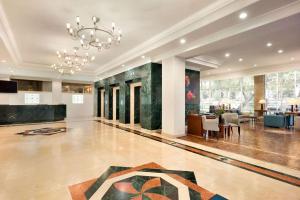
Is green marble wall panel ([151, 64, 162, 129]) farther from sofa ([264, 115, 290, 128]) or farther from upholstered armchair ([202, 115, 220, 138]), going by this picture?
sofa ([264, 115, 290, 128])

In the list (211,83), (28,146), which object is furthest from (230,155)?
(211,83)

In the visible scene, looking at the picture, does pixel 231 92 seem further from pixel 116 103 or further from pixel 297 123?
pixel 116 103

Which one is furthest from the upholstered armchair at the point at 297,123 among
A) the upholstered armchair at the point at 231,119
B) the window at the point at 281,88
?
the upholstered armchair at the point at 231,119

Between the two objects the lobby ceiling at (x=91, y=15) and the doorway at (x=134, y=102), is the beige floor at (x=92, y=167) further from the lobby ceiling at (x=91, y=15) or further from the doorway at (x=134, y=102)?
the doorway at (x=134, y=102)

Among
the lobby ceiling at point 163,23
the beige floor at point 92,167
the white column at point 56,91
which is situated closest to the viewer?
the beige floor at point 92,167

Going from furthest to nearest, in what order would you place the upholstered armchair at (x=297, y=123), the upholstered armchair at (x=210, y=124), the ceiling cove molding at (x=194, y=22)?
the upholstered armchair at (x=297, y=123) → the upholstered armchair at (x=210, y=124) → the ceiling cove molding at (x=194, y=22)

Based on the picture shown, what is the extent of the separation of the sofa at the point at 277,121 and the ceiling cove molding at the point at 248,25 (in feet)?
21.0

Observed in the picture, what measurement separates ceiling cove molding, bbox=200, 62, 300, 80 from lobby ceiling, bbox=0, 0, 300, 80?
2946mm

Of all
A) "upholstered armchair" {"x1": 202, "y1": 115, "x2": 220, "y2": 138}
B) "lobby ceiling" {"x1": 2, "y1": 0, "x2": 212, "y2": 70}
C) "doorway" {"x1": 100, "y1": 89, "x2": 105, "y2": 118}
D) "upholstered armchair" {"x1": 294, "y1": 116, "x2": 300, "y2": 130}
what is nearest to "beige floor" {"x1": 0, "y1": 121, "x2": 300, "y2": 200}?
"upholstered armchair" {"x1": 202, "y1": 115, "x2": 220, "y2": 138}

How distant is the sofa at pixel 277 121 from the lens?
8.25 meters

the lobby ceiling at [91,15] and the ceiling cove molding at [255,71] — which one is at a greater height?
the lobby ceiling at [91,15]

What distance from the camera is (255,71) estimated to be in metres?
11.1

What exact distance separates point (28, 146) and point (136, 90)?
228 inches

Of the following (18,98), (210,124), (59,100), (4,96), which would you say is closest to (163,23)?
(210,124)
